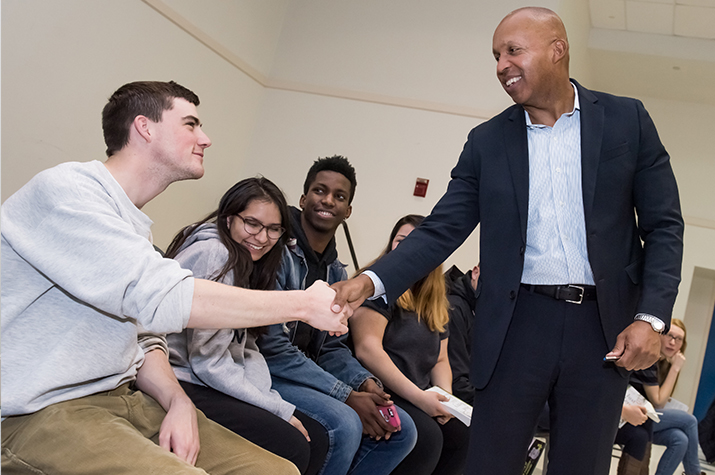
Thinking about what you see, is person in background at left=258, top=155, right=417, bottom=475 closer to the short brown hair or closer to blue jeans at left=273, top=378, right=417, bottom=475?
blue jeans at left=273, top=378, right=417, bottom=475

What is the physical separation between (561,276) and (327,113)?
3.94m

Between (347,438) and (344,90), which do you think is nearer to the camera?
(347,438)

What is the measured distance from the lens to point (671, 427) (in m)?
4.43

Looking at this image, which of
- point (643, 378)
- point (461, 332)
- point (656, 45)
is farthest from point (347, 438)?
point (656, 45)

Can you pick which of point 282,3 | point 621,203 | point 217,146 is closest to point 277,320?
point 621,203

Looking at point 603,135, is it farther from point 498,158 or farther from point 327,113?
point 327,113

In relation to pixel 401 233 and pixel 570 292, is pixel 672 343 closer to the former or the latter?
pixel 401 233

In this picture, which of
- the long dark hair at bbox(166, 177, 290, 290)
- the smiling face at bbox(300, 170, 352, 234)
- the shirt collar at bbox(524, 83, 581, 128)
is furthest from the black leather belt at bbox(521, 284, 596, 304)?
the smiling face at bbox(300, 170, 352, 234)

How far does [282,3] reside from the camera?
5.54 meters

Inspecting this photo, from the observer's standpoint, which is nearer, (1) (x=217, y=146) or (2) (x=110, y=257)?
(2) (x=110, y=257)

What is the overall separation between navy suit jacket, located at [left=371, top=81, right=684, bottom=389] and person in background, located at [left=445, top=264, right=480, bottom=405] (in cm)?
167

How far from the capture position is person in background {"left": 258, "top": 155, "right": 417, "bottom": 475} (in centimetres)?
234

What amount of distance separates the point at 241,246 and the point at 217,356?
1.47ft

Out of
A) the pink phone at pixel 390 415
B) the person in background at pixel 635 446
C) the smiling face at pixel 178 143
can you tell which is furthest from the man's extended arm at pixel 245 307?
the person in background at pixel 635 446
